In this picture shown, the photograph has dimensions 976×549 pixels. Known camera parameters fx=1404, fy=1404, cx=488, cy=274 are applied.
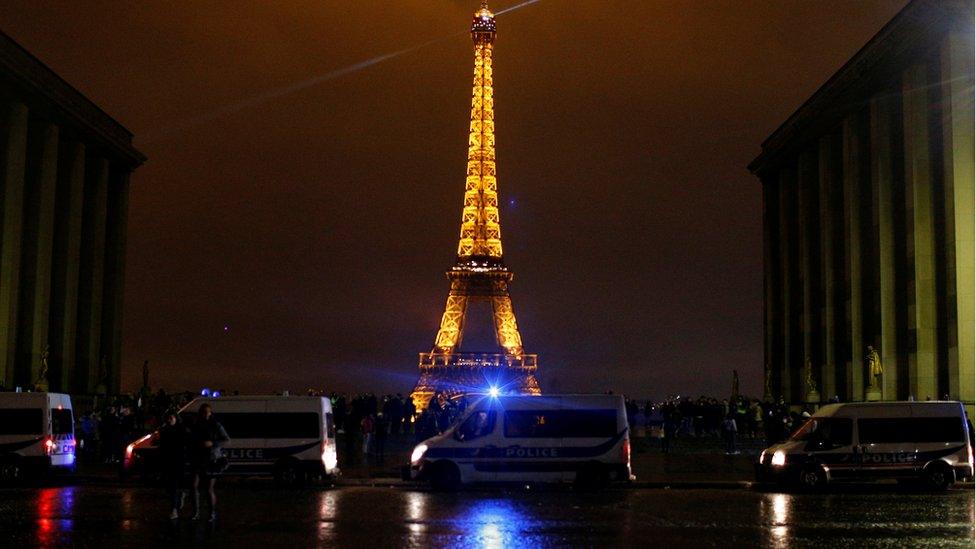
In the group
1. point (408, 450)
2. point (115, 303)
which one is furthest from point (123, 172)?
point (408, 450)

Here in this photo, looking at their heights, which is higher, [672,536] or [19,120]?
[19,120]

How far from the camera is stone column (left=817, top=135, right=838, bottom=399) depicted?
60469 mm

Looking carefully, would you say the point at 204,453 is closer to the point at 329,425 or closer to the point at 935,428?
the point at 329,425

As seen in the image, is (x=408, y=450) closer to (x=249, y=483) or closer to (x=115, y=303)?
(x=249, y=483)

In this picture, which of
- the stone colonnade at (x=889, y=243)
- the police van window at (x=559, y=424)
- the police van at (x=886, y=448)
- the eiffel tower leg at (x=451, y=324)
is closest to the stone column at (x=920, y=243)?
the stone colonnade at (x=889, y=243)

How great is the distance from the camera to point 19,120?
5478cm

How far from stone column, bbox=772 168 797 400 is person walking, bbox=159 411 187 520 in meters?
52.4

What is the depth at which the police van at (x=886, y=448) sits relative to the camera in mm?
29578

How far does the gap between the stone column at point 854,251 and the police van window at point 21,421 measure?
3447 cm

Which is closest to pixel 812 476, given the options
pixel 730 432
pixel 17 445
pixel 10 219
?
pixel 730 432

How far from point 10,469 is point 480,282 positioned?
7774 centimetres

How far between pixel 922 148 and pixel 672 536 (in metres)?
32.2

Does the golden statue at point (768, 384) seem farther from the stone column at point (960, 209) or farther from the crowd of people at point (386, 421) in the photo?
the stone column at point (960, 209)

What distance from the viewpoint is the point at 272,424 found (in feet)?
99.7
